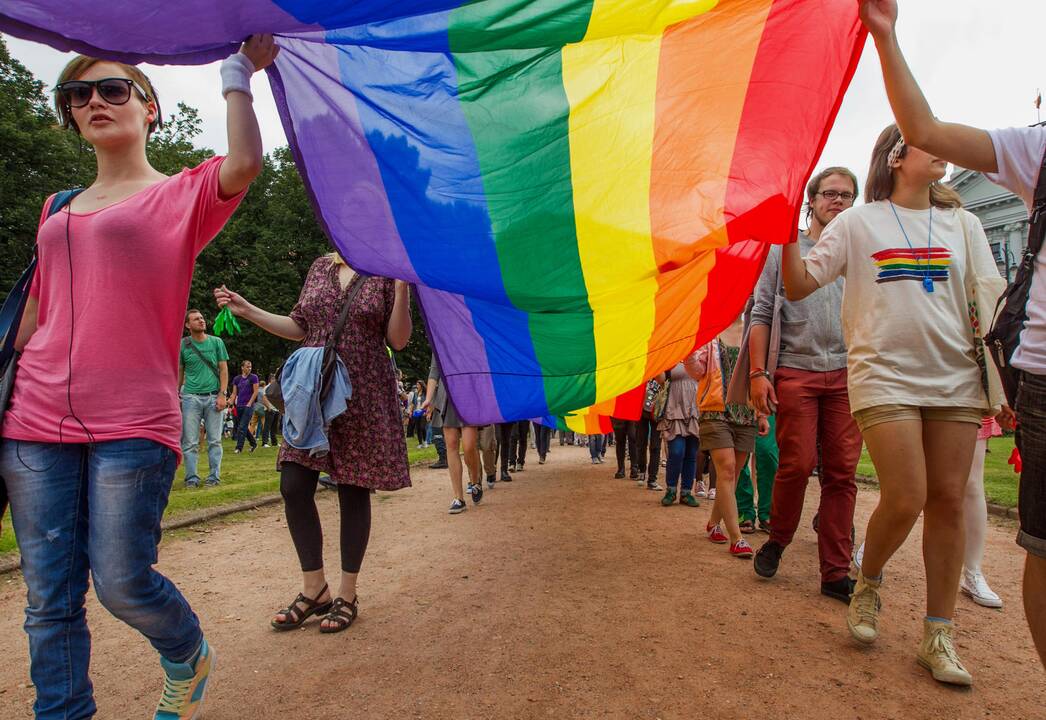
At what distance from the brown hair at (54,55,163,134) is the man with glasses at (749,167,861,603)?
128 inches

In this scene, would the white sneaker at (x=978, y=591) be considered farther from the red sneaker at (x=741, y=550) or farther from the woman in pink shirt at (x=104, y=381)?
the woman in pink shirt at (x=104, y=381)

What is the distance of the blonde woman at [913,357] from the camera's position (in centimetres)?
272

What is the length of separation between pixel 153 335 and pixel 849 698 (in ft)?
8.85

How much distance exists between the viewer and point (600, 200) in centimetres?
→ 316

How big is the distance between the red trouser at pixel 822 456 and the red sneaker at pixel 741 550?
2.67 feet

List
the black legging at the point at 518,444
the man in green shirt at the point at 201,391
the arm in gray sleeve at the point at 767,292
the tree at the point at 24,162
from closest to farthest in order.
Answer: the arm in gray sleeve at the point at 767,292 → the man in green shirt at the point at 201,391 → the black legging at the point at 518,444 → the tree at the point at 24,162

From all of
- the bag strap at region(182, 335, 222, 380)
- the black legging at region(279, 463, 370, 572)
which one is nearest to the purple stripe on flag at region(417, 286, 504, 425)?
the black legging at region(279, 463, 370, 572)

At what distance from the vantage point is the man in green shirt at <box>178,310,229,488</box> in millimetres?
8281

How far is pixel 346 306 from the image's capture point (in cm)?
348

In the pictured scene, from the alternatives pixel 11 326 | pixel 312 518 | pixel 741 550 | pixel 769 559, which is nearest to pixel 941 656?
pixel 769 559

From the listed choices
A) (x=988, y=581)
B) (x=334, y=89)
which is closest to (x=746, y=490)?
(x=988, y=581)

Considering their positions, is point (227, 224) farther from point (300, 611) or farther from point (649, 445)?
point (300, 611)

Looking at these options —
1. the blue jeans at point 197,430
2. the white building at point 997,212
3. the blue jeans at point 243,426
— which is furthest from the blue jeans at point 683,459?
the white building at point 997,212

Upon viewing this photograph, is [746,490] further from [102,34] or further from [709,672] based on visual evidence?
[102,34]
